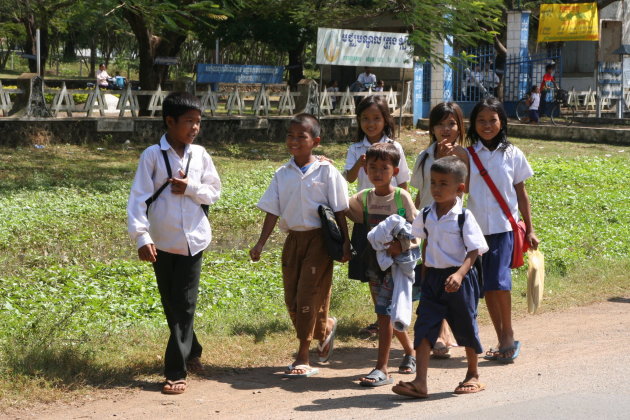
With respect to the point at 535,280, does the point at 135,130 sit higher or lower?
higher

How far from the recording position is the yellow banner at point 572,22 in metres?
24.7

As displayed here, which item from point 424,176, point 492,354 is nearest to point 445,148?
point 424,176

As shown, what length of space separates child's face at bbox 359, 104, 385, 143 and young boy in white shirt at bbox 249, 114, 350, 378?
1.94 ft

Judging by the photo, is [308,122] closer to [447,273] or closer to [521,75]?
[447,273]

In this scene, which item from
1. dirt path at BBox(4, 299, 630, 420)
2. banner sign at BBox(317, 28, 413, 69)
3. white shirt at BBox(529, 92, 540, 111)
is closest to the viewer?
dirt path at BBox(4, 299, 630, 420)

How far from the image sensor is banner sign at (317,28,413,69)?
2150 centimetres

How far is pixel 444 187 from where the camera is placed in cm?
513

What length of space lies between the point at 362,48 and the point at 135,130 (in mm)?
6177

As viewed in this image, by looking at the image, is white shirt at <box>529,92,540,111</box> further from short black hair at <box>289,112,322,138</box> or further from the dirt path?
short black hair at <box>289,112,322,138</box>

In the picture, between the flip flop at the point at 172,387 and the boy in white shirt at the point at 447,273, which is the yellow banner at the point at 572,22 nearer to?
the boy in white shirt at the point at 447,273

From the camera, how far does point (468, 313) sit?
512 cm

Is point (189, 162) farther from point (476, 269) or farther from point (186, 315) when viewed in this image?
point (476, 269)

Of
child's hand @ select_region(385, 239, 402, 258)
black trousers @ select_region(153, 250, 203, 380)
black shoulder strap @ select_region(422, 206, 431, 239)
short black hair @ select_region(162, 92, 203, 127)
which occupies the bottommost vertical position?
→ black trousers @ select_region(153, 250, 203, 380)

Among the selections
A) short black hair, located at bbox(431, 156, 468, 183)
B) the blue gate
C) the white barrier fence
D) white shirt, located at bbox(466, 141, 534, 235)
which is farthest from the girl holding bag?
the blue gate
